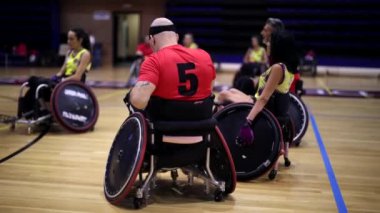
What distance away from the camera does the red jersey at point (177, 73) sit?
2986mm

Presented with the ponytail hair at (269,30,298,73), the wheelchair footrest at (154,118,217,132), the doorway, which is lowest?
the doorway

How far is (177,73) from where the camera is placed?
3014 mm

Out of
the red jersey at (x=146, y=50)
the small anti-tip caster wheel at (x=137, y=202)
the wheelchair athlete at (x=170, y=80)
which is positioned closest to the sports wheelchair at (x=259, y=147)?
the wheelchair athlete at (x=170, y=80)

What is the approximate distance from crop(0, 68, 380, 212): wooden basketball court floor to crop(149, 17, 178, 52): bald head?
43.7 inches

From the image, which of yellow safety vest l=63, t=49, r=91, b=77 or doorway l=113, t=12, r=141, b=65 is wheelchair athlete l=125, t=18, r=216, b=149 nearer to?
yellow safety vest l=63, t=49, r=91, b=77

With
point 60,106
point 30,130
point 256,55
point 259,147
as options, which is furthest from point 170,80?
A: point 256,55

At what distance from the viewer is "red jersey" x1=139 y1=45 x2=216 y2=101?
118 inches

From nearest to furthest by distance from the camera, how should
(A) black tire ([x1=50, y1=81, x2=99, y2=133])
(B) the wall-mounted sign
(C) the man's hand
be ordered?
(C) the man's hand < (A) black tire ([x1=50, y1=81, x2=99, y2=133]) < (B) the wall-mounted sign

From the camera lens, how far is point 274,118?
3723mm

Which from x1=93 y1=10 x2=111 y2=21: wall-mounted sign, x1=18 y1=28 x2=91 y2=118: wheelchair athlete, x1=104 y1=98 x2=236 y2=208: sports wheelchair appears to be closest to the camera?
x1=104 y1=98 x2=236 y2=208: sports wheelchair

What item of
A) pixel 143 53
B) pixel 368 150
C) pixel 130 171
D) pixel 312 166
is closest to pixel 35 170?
pixel 130 171

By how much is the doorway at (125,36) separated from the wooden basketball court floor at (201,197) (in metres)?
11.4

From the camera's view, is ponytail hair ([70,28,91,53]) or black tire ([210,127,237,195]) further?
ponytail hair ([70,28,91,53])

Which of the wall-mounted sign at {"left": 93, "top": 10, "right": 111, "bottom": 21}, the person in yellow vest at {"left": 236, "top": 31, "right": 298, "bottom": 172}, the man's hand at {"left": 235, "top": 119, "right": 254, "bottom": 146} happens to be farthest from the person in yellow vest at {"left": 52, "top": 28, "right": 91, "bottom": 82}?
the wall-mounted sign at {"left": 93, "top": 10, "right": 111, "bottom": 21}
